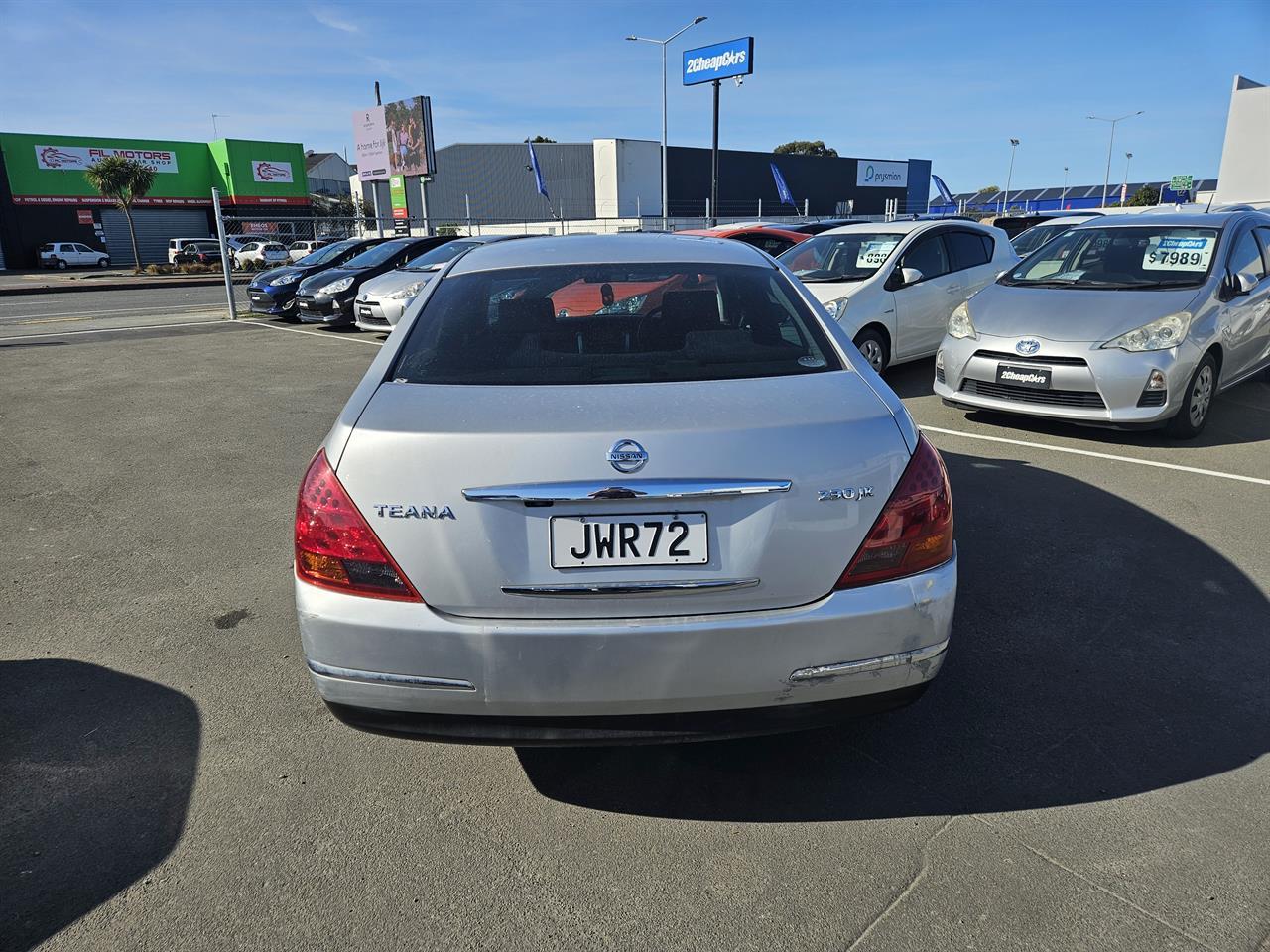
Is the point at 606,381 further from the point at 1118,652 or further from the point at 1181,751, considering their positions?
the point at 1118,652

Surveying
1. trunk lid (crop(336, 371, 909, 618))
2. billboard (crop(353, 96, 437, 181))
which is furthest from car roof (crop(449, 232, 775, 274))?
billboard (crop(353, 96, 437, 181))

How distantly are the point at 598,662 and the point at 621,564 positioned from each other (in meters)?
0.24

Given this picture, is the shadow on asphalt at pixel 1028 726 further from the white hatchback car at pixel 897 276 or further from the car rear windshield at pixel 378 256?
the car rear windshield at pixel 378 256

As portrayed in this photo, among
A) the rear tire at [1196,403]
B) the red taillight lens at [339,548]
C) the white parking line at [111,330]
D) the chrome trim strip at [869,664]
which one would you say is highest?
the red taillight lens at [339,548]

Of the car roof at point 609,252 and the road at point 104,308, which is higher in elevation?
the car roof at point 609,252

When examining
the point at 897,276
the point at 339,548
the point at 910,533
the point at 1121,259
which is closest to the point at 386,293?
the point at 897,276

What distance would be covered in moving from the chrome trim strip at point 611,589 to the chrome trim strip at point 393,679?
263 mm

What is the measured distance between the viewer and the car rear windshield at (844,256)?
28.4ft

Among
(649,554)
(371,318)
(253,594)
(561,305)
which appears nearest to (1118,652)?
(649,554)

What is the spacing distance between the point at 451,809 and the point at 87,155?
174 ft

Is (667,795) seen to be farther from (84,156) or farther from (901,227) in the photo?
(84,156)

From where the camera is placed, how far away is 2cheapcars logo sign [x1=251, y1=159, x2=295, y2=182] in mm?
48031

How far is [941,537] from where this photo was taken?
2277 mm

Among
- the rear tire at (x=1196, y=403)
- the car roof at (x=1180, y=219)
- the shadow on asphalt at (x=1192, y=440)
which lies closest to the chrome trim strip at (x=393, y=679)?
the shadow on asphalt at (x=1192, y=440)
